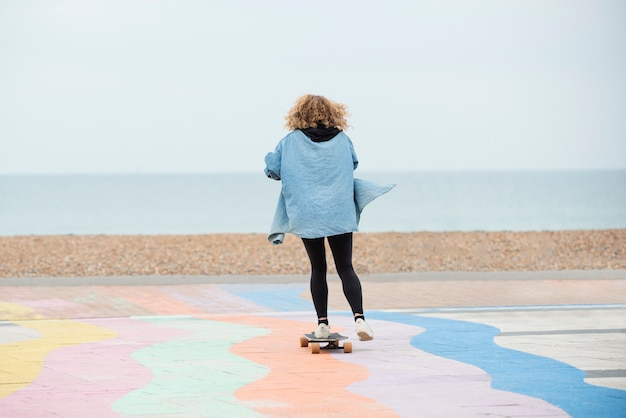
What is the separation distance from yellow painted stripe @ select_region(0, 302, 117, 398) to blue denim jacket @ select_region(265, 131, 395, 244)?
6.17ft

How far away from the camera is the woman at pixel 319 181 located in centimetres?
773

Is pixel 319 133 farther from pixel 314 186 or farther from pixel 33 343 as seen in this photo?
pixel 33 343

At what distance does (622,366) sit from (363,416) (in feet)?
7.55

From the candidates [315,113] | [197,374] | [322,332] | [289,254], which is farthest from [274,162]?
[289,254]

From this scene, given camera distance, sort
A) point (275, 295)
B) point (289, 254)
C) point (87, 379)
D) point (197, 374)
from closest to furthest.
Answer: point (87, 379) → point (197, 374) → point (275, 295) → point (289, 254)

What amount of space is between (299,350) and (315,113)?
5.73 feet

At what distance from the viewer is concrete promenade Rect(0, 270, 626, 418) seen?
582 centimetres

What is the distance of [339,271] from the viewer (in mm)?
7852

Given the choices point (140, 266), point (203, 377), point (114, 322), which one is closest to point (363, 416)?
point (203, 377)

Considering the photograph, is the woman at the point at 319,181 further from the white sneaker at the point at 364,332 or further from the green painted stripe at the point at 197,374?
the green painted stripe at the point at 197,374

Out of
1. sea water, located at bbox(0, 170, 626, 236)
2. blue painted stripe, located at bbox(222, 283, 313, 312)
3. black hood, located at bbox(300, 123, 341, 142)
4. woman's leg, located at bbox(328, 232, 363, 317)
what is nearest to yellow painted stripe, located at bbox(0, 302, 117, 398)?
woman's leg, located at bbox(328, 232, 363, 317)

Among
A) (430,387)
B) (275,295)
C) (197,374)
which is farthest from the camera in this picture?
(275,295)

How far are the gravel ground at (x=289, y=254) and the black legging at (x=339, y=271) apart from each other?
734 cm

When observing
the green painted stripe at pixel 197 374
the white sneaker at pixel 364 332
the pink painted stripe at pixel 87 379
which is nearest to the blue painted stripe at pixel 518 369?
the white sneaker at pixel 364 332
